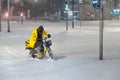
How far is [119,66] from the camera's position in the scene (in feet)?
51.8

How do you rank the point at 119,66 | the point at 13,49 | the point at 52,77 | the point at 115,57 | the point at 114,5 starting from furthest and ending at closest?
1. the point at 114,5
2. the point at 13,49
3. the point at 115,57
4. the point at 119,66
5. the point at 52,77

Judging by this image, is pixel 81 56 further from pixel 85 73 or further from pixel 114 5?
pixel 114 5

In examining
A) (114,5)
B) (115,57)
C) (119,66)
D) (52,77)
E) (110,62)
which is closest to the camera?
(52,77)

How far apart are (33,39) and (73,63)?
2.27m

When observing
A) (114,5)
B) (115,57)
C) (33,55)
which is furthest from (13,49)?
(114,5)

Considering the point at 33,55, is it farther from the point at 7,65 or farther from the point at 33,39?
the point at 7,65

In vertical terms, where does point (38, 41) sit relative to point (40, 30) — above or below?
below

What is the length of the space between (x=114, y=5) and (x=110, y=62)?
94836 mm

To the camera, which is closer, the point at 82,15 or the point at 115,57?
the point at 115,57

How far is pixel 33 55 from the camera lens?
1805cm

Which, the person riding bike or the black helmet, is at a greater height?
the black helmet

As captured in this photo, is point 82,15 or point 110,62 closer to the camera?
point 110,62

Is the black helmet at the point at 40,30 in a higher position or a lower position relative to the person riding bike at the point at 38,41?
higher

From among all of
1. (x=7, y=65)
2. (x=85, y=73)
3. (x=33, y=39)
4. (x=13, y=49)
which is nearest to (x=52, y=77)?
(x=85, y=73)
